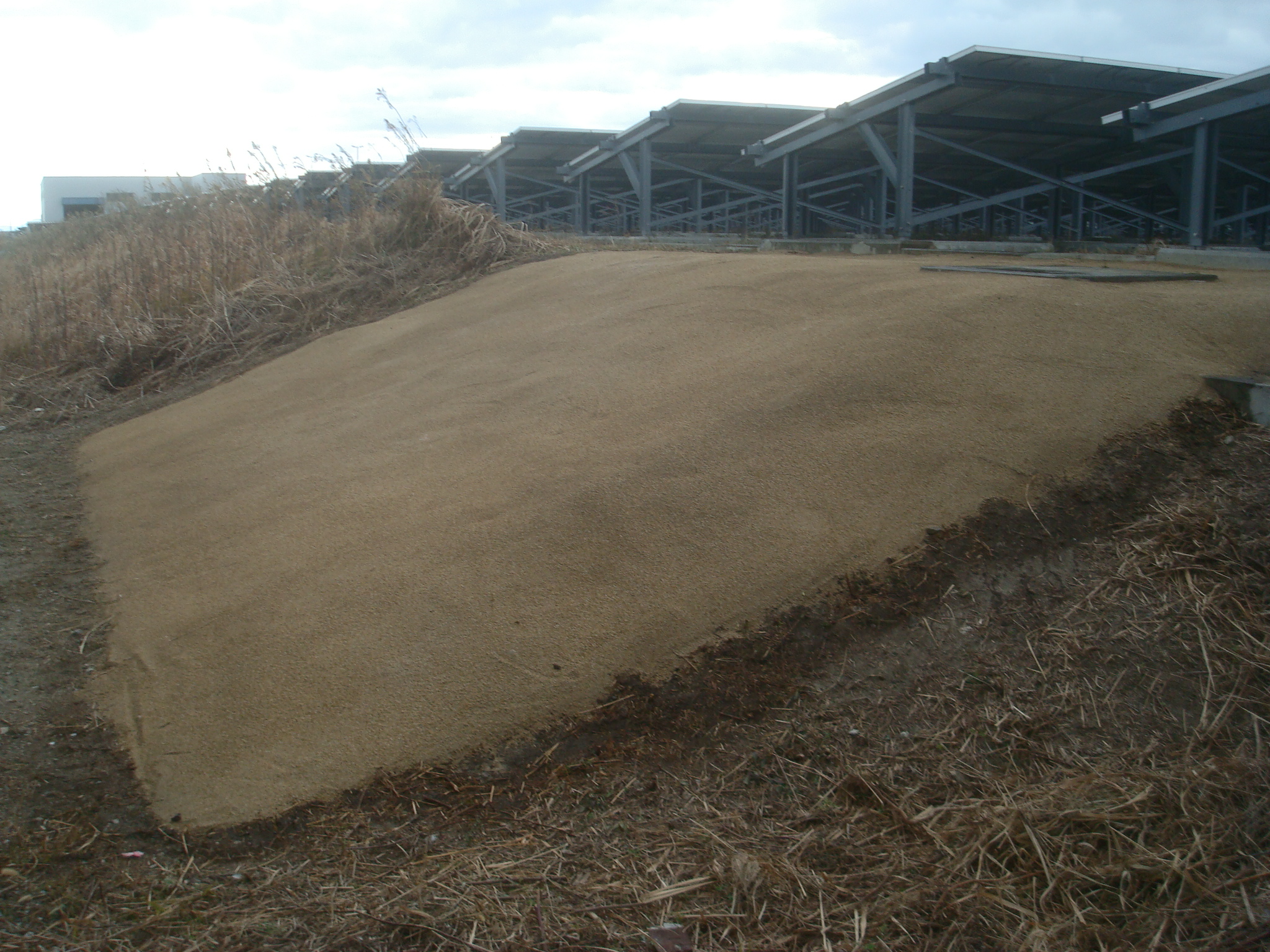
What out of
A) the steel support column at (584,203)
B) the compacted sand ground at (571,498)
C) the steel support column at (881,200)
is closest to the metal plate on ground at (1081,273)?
the compacted sand ground at (571,498)

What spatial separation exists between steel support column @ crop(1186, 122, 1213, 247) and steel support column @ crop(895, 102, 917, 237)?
2.92m

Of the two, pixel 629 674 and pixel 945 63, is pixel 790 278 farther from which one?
pixel 945 63

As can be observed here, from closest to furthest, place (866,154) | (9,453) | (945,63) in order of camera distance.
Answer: (9,453)
(945,63)
(866,154)

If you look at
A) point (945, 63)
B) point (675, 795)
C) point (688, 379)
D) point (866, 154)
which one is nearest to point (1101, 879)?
point (675, 795)

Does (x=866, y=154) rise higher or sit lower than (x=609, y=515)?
higher

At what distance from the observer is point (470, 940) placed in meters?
1.71

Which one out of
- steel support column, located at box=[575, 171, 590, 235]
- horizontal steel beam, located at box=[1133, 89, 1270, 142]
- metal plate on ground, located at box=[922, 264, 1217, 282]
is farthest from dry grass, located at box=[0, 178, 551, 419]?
steel support column, located at box=[575, 171, 590, 235]

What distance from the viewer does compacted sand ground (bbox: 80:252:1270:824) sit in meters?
2.40

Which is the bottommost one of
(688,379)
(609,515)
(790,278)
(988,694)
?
(988,694)

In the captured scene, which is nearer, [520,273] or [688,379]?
[688,379]

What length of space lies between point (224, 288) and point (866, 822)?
8.34 metres

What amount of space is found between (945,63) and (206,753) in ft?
33.0

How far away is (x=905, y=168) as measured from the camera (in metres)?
10.5

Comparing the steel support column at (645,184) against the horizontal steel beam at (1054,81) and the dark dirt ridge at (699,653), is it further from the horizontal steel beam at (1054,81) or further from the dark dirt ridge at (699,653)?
the dark dirt ridge at (699,653)
